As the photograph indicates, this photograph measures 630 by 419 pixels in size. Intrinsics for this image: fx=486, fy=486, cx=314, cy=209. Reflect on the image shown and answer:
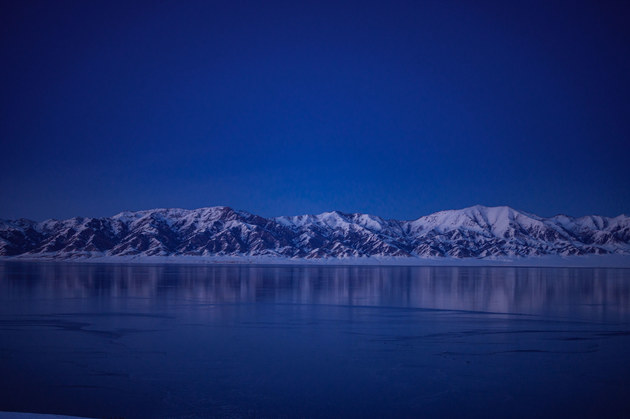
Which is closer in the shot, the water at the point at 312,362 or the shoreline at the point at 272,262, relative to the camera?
the water at the point at 312,362

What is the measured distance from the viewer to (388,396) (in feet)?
35.6

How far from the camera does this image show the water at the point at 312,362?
1024cm

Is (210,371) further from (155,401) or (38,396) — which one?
(38,396)

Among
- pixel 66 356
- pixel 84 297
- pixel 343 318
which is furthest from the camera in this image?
pixel 84 297

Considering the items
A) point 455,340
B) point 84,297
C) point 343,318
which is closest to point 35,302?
point 84,297

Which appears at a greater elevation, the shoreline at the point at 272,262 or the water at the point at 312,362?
the water at the point at 312,362

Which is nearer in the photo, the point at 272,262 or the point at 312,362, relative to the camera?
the point at 312,362

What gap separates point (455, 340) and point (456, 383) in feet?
17.5

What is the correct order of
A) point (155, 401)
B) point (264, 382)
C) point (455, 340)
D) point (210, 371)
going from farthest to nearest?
1. point (455, 340)
2. point (210, 371)
3. point (264, 382)
4. point (155, 401)

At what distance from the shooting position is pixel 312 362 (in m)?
13.9

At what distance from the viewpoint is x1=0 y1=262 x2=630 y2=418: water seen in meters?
10.2

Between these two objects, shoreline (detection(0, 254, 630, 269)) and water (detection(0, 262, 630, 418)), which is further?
A: shoreline (detection(0, 254, 630, 269))

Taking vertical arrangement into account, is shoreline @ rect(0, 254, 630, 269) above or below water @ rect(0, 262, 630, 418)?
below

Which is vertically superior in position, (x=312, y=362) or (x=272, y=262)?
(x=312, y=362)
